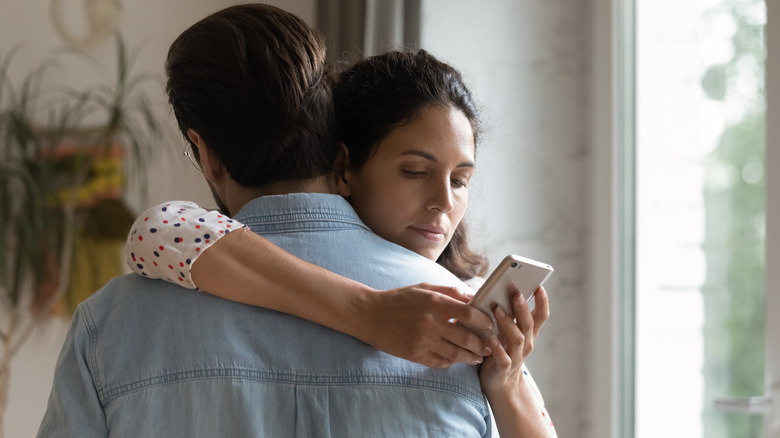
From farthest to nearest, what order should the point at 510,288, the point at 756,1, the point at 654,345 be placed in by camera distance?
the point at 654,345 → the point at 756,1 → the point at 510,288

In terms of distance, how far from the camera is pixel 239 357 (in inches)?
29.4

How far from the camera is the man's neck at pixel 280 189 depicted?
85cm

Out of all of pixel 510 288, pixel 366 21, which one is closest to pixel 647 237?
pixel 366 21

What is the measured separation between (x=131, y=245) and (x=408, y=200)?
32cm

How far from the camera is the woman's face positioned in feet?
2.97

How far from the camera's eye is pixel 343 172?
0.97m

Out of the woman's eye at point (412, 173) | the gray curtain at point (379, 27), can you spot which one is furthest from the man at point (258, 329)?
the gray curtain at point (379, 27)

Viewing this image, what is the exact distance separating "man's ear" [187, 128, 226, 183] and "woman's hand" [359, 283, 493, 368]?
242 millimetres

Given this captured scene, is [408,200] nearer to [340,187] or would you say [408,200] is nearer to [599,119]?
[340,187]

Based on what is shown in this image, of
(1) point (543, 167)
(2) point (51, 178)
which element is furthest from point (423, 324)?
(2) point (51, 178)

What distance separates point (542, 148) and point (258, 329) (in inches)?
58.8

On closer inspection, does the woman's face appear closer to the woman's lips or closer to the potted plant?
the woman's lips

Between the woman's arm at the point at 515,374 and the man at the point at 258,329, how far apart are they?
2 centimetres

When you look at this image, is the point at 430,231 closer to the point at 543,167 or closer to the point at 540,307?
the point at 540,307
